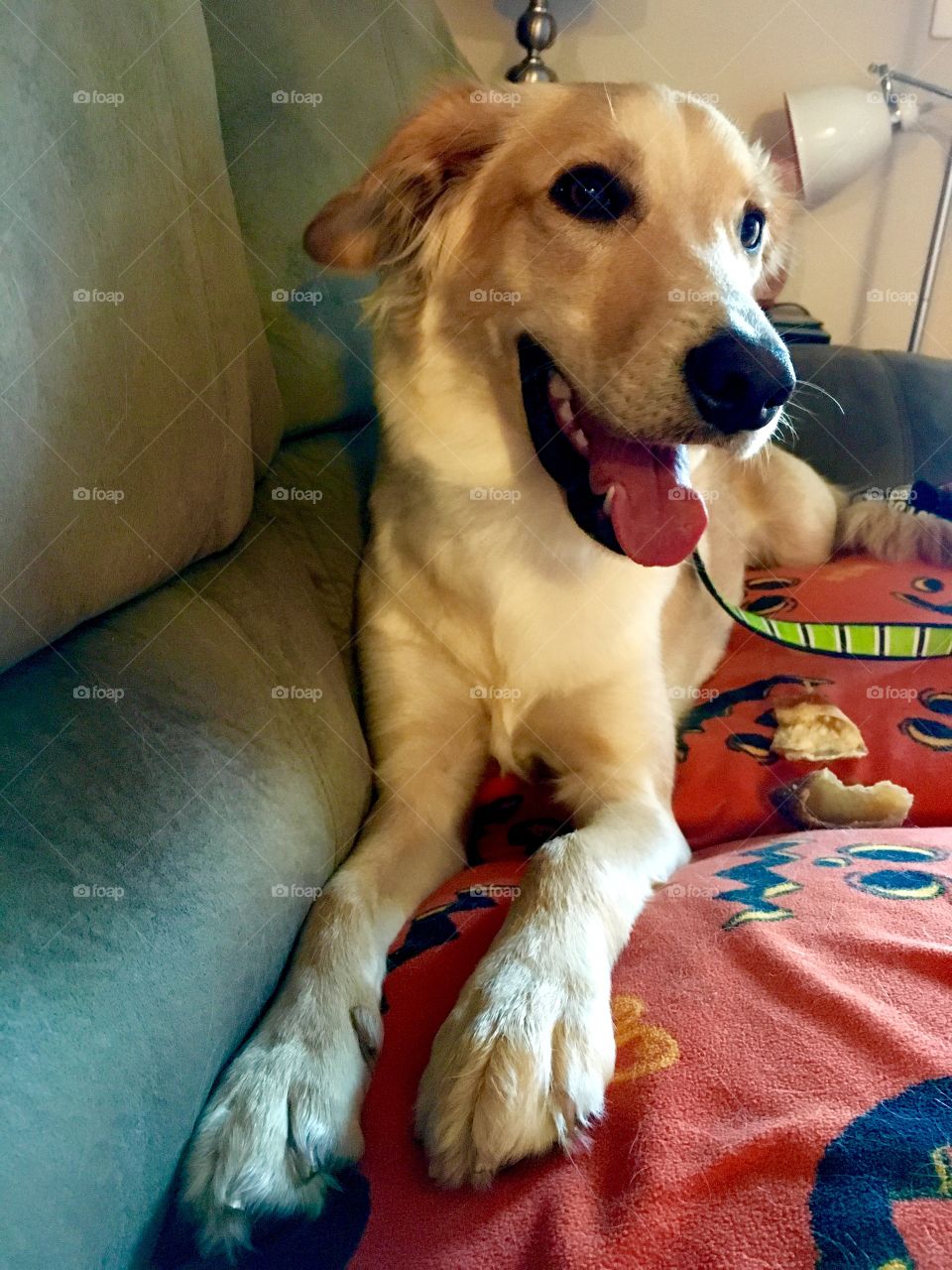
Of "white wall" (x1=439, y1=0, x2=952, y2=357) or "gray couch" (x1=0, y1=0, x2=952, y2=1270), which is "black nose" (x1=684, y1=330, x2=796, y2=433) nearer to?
"gray couch" (x1=0, y1=0, x2=952, y2=1270)

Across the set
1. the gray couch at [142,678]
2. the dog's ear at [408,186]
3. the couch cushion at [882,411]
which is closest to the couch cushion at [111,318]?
the gray couch at [142,678]

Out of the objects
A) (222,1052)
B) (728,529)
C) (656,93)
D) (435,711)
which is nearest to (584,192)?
(656,93)

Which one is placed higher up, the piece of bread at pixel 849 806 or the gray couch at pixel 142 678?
the gray couch at pixel 142 678

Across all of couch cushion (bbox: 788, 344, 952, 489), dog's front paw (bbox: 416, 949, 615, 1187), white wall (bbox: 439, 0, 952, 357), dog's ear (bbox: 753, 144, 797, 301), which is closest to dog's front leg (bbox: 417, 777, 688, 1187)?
dog's front paw (bbox: 416, 949, 615, 1187)

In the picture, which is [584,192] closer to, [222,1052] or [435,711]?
[435,711]

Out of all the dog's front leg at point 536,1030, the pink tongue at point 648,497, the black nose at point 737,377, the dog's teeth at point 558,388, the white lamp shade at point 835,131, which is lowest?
the dog's front leg at point 536,1030

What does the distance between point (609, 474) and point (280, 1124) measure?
830 mm

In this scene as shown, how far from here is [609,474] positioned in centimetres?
113

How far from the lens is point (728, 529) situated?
190 cm

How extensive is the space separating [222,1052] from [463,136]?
3.86 ft

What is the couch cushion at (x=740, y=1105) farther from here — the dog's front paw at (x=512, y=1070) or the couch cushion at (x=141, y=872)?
the couch cushion at (x=141, y=872)

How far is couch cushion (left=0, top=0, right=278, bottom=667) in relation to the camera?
667mm

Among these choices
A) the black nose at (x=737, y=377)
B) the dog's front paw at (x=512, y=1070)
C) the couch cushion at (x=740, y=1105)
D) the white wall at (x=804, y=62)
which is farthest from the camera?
the white wall at (x=804, y=62)

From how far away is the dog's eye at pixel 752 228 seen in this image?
1292mm
